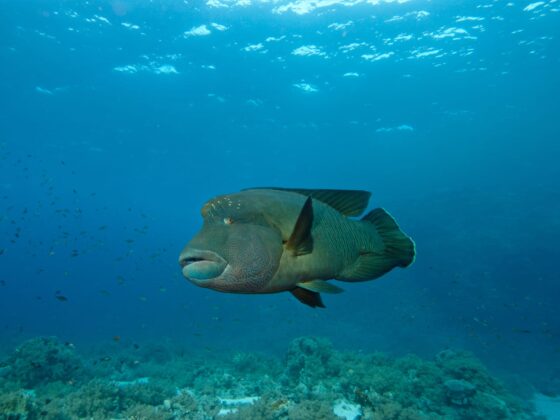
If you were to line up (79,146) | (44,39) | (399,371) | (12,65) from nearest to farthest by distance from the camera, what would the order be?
(399,371)
(44,39)
(12,65)
(79,146)

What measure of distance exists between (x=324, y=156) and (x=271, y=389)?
3731cm

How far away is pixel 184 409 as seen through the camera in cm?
830

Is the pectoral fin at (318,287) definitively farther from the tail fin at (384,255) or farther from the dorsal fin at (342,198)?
the dorsal fin at (342,198)

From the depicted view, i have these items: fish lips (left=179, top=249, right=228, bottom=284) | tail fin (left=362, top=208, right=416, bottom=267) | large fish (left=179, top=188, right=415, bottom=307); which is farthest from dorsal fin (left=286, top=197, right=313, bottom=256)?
tail fin (left=362, top=208, right=416, bottom=267)

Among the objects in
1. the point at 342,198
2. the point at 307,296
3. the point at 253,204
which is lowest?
the point at 307,296

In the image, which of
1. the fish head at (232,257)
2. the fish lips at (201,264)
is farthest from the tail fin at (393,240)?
the fish lips at (201,264)

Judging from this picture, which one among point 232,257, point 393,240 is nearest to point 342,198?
point 393,240

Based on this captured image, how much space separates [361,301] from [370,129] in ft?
59.1

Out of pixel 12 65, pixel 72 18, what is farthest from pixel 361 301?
pixel 12 65

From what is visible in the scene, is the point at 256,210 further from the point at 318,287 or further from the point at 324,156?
the point at 324,156

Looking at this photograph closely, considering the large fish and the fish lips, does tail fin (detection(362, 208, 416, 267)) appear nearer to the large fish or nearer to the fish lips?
the large fish

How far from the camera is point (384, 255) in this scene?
9.15 ft

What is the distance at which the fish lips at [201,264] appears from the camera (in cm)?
187

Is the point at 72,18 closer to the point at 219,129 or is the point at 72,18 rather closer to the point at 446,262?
the point at 219,129
